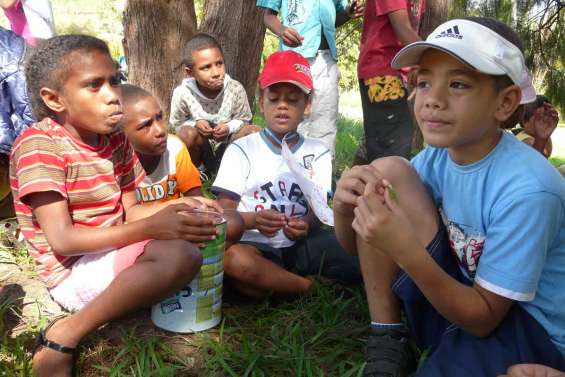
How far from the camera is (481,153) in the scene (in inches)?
57.9

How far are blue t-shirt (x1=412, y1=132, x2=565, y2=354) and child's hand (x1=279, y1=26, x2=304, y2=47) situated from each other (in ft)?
6.11

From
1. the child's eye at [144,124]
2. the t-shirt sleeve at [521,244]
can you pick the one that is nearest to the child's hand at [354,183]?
the t-shirt sleeve at [521,244]

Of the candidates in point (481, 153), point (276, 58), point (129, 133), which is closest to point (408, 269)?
point (481, 153)

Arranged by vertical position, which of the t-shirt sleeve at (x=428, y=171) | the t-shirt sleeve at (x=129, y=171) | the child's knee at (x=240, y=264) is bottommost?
the child's knee at (x=240, y=264)

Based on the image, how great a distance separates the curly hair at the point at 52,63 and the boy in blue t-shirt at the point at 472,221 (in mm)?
1039

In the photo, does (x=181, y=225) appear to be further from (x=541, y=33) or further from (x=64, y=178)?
(x=541, y=33)

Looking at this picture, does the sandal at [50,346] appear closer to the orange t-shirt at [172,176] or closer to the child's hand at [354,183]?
the orange t-shirt at [172,176]

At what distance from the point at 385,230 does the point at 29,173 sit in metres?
1.16

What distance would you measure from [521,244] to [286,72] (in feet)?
4.16

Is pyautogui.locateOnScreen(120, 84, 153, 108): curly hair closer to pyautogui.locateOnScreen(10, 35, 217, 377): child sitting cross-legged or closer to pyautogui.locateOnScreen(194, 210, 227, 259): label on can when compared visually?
pyautogui.locateOnScreen(10, 35, 217, 377): child sitting cross-legged

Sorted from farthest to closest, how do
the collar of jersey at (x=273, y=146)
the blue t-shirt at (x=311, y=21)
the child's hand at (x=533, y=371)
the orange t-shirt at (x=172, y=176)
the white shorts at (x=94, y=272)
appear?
the blue t-shirt at (x=311, y=21) → the orange t-shirt at (x=172, y=176) → the collar of jersey at (x=273, y=146) → the white shorts at (x=94, y=272) → the child's hand at (x=533, y=371)

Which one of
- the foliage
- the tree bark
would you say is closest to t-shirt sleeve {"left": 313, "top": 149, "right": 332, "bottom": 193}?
the foliage

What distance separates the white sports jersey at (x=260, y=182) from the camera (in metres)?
2.18

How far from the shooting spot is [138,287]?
1690 millimetres
